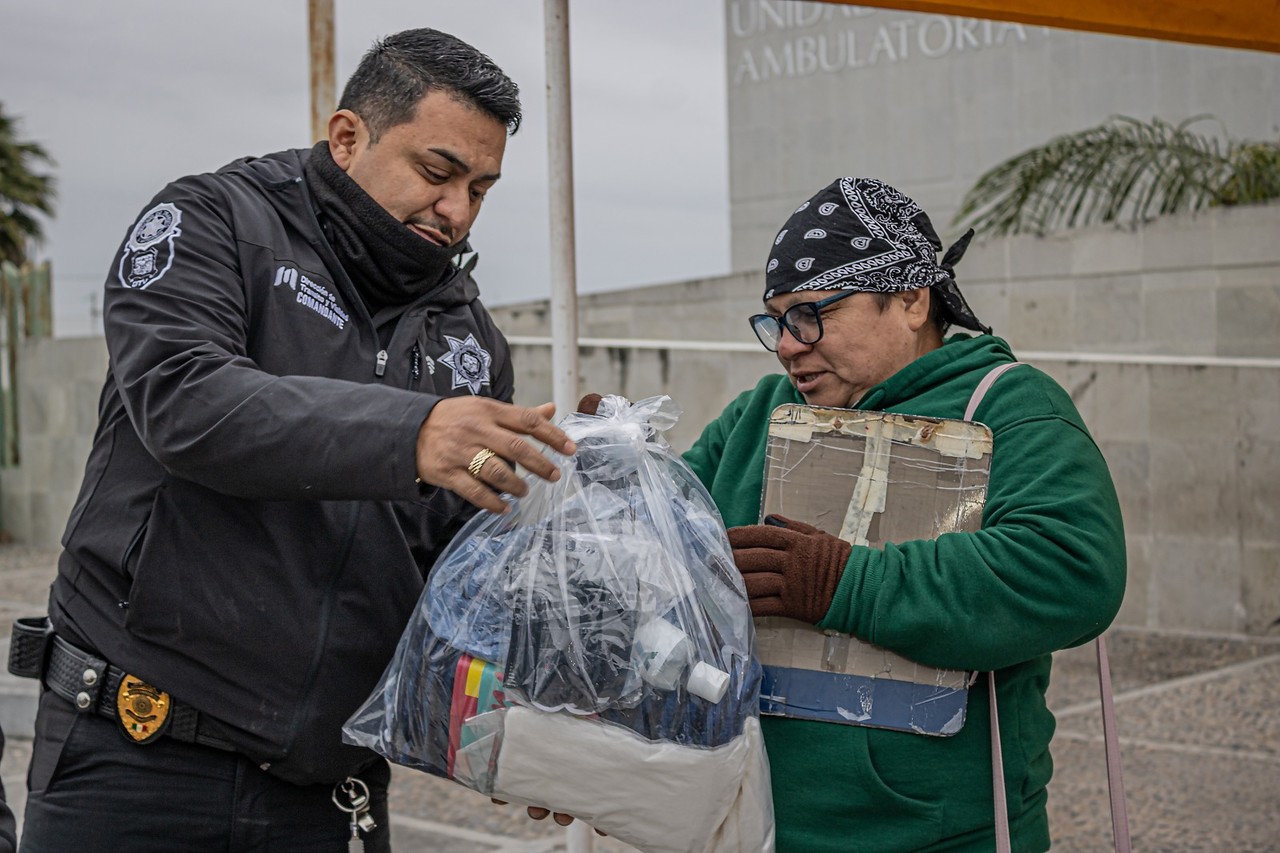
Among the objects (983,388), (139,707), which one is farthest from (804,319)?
(139,707)

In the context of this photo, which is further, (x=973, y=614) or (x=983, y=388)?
(x=983, y=388)

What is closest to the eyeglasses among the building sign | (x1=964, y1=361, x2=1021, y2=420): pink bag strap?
(x1=964, y1=361, x2=1021, y2=420): pink bag strap

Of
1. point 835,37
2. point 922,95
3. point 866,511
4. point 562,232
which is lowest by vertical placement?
point 866,511

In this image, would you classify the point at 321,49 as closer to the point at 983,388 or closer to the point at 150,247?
the point at 150,247

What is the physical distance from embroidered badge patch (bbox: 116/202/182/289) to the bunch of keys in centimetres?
85

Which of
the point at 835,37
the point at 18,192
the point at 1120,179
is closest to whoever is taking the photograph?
the point at 1120,179

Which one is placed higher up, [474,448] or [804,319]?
[804,319]

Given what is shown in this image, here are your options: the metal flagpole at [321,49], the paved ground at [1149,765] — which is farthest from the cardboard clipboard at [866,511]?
the metal flagpole at [321,49]

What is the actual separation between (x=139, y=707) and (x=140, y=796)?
14cm

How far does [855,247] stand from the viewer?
2.25 m

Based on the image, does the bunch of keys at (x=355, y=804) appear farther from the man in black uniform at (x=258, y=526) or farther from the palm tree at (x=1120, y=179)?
the palm tree at (x=1120, y=179)

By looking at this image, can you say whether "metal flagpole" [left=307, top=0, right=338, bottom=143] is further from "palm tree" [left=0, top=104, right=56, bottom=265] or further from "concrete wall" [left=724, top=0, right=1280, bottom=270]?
"palm tree" [left=0, top=104, right=56, bottom=265]

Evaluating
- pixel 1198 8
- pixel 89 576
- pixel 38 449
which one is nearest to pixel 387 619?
pixel 89 576

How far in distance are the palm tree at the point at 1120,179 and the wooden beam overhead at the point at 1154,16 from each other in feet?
19.5
